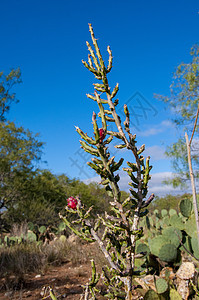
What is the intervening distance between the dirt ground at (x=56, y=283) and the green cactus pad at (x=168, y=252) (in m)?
1.01

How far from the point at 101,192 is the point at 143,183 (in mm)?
13649

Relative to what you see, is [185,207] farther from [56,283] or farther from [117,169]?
[117,169]

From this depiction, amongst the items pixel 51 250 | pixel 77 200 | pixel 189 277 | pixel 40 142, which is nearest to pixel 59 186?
pixel 40 142

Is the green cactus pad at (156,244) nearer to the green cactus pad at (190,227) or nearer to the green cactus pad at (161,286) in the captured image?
the green cactus pad at (190,227)

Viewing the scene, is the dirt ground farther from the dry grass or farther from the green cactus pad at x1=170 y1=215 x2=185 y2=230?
the green cactus pad at x1=170 y1=215 x2=185 y2=230

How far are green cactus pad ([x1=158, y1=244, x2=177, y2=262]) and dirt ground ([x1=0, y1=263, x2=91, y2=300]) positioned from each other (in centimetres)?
101

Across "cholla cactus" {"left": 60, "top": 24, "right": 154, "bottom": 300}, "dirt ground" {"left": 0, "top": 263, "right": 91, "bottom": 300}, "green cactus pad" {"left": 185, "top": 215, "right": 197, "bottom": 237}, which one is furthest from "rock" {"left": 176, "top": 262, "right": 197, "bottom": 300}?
"cholla cactus" {"left": 60, "top": 24, "right": 154, "bottom": 300}

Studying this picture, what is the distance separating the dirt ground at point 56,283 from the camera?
3.21m

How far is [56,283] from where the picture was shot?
12.0ft

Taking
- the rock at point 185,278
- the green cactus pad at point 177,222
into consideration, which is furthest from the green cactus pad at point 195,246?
the green cactus pad at point 177,222

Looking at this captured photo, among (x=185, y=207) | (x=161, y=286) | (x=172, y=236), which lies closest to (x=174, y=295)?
(x=161, y=286)

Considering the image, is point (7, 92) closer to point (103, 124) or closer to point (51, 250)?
point (51, 250)

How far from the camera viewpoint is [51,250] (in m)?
4.96

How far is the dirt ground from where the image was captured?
3.21m
